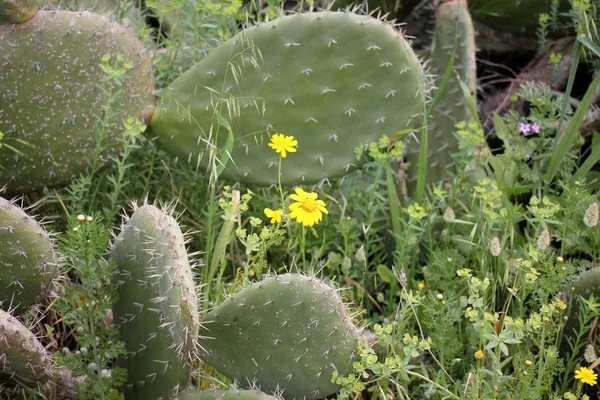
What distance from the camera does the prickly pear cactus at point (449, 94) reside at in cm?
264

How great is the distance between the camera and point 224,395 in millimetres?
1662

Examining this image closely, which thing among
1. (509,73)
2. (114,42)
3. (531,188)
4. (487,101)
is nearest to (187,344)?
(114,42)

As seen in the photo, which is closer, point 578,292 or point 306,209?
point 306,209

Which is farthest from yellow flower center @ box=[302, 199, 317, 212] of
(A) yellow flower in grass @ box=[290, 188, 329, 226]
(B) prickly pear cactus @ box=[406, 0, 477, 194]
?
(B) prickly pear cactus @ box=[406, 0, 477, 194]

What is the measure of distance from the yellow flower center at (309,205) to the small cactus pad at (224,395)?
43 centimetres

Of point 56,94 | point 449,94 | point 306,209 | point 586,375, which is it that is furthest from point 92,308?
point 449,94

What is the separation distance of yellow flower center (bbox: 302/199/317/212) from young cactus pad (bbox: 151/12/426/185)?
19.6 inches

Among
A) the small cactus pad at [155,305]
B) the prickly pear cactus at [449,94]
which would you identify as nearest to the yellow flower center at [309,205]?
the small cactus pad at [155,305]

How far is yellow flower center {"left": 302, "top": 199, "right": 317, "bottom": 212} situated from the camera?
5.95 ft

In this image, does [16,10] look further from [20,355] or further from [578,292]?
[578,292]

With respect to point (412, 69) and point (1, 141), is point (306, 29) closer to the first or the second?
point (412, 69)

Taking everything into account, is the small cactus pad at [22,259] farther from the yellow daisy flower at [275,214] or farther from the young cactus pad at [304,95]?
the young cactus pad at [304,95]

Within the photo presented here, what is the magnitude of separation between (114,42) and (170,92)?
0.21 metres

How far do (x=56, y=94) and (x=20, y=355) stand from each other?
86 centimetres
